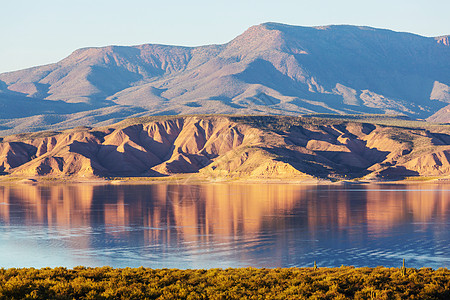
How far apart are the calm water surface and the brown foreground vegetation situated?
72.2ft

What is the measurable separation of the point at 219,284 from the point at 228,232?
48.8m

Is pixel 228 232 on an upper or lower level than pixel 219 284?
lower

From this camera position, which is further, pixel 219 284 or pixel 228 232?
pixel 228 232

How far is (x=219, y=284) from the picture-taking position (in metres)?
32.5

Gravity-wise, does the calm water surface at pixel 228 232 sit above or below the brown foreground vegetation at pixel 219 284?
below

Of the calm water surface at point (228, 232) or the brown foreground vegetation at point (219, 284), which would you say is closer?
the brown foreground vegetation at point (219, 284)

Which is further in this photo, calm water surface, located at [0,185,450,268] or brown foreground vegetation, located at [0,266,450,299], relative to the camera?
calm water surface, located at [0,185,450,268]

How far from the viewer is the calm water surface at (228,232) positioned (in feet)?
201

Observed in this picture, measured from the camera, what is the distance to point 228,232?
8112cm

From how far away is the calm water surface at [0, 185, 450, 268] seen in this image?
6112 centimetres

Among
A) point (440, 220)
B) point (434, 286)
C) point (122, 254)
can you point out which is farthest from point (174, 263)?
point (440, 220)

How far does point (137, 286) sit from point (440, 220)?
72436 millimetres

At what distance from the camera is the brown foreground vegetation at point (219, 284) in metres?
29.8

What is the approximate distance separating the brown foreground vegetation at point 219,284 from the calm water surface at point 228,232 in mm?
22015
